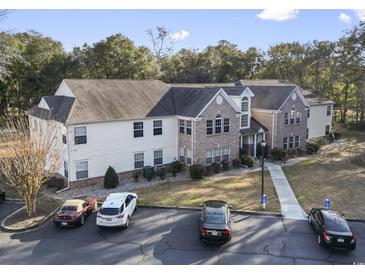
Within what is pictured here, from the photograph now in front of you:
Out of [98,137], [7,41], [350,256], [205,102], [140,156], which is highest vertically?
[7,41]

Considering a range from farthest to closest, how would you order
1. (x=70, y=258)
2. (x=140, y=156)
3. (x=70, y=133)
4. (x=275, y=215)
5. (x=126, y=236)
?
(x=140, y=156)
(x=70, y=133)
(x=275, y=215)
(x=126, y=236)
(x=70, y=258)

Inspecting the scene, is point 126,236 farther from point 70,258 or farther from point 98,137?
point 98,137

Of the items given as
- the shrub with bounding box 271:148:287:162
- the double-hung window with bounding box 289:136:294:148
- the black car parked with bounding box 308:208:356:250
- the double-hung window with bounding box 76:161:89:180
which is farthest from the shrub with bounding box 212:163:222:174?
the black car parked with bounding box 308:208:356:250

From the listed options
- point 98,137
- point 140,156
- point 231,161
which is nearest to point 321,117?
point 231,161

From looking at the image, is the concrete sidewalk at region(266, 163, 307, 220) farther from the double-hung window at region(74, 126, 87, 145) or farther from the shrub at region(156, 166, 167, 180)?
the double-hung window at region(74, 126, 87, 145)

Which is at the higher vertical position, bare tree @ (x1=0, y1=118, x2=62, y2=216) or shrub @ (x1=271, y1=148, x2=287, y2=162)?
bare tree @ (x1=0, y1=118, x2=62, y2=216)

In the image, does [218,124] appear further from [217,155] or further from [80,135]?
[80,135]

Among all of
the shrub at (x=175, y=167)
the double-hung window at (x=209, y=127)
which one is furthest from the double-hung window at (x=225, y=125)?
the shrub at (x=175, y=167)
